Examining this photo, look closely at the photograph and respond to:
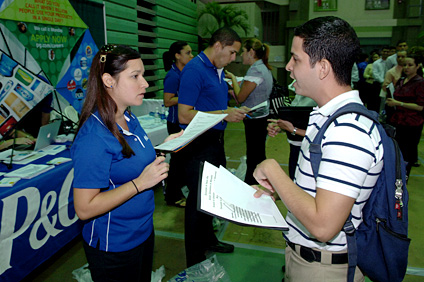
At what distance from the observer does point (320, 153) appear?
2.95ft

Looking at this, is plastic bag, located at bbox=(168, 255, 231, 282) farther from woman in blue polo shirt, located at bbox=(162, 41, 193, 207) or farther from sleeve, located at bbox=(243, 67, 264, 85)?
sleeve, located at bbox=(243, 67, 264, 85)

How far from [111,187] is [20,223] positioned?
1.14m

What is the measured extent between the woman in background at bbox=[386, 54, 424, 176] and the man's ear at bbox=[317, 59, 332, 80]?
353 cm

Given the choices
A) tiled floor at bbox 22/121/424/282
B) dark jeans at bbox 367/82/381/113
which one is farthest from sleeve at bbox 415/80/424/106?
dark jeans at bbox 367/82/381/113

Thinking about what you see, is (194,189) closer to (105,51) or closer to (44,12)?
(105,51)

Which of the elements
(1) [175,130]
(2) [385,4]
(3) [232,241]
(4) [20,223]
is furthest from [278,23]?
(4) [20,223]

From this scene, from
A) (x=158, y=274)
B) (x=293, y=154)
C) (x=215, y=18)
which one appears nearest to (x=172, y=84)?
(x=293, y=154)

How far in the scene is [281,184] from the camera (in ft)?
3.04

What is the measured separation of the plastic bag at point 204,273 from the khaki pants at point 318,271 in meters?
1.09

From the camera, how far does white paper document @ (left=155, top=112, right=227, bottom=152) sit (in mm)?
1440

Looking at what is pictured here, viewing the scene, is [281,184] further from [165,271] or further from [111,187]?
[165,271]

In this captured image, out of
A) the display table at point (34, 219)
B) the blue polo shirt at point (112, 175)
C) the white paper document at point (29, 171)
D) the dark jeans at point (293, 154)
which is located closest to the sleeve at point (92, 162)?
the blue polo shirt at point (112, 175)

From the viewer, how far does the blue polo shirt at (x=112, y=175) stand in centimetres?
115

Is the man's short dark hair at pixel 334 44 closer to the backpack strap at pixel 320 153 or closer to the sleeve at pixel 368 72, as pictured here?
the backpack strap at pixel 320 153
